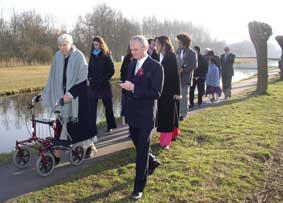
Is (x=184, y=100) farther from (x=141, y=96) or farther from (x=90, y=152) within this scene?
(x=141, y=96)

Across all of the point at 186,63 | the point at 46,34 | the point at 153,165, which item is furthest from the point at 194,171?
the point at 46,34

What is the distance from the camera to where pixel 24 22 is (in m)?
49.5

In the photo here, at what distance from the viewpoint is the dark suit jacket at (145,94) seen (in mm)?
5270

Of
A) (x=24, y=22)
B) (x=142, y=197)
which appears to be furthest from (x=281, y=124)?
(x=24, y=22)

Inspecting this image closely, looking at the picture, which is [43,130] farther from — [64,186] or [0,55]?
[0,55]

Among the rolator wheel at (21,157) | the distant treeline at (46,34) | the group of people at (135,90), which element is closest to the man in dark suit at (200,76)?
the group of people at (135,90)

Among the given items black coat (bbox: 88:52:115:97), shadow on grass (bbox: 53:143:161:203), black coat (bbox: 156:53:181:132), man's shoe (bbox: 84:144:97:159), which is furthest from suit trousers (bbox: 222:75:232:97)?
man's shoe (bbox: 84:144:97:159)

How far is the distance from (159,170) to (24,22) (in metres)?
46.2

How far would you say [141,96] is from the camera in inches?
207

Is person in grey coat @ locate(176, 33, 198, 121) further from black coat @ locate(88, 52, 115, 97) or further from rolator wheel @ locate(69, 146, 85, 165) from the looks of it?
rolator wheel @ locate(69, 146, 85, 165)

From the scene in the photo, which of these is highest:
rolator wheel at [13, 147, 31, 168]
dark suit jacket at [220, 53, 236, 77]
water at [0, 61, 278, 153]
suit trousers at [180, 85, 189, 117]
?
dark suit jacket at [220, 53, 236, 77]

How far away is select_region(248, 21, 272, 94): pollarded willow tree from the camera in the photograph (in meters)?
16.8

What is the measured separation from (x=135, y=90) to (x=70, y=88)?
1.59 m

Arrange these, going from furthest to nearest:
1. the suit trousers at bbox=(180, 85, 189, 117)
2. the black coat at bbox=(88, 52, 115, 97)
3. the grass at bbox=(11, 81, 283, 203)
Result: the suit trousers at bbox=(180, 85, 189, 117) → the black coat at bbox=(88, 52, 115, 97) → the grass at bbox=(11, 81, 283, 203)
